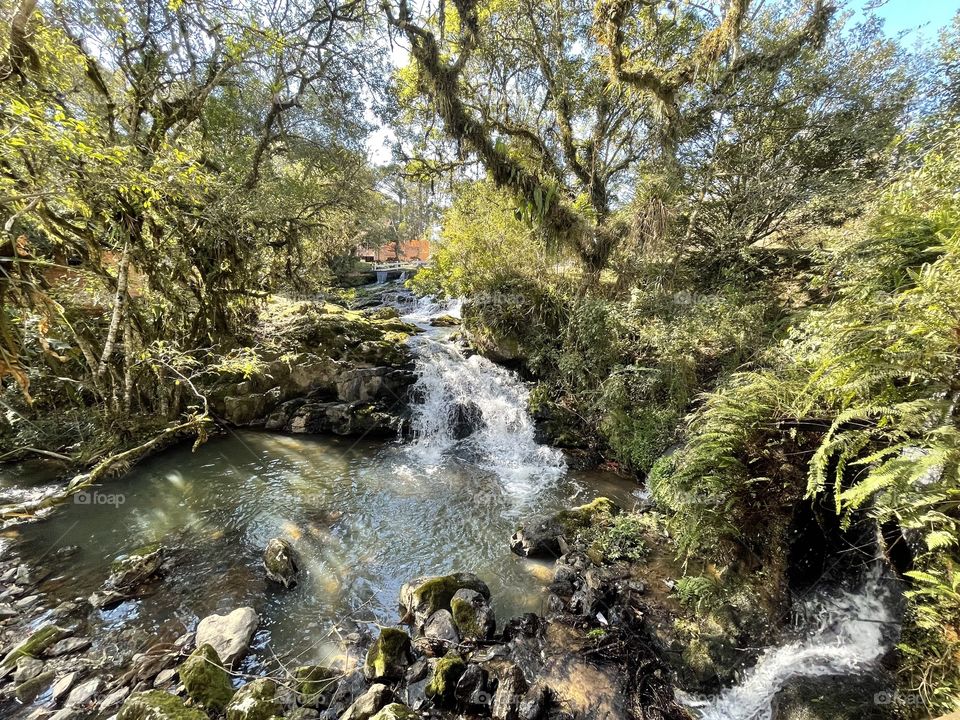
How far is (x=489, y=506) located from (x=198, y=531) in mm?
4610

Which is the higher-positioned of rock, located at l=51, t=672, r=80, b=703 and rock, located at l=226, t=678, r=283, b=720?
rock, located at l=51, t=672, r=80, b=703

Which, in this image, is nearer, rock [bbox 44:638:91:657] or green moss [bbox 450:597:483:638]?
rock [bbox 44:638:91:657]

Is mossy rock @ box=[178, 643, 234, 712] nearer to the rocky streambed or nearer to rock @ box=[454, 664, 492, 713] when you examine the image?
the rocky streambed

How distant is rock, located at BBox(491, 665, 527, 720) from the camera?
3.20 metres

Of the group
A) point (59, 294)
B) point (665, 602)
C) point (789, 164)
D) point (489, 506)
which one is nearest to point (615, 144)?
point (789, 164)

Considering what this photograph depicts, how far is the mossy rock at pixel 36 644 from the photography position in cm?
356

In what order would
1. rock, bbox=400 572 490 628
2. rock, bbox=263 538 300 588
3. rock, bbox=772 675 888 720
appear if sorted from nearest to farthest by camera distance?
rock, bbox=772 675 888 720, rock, bbox=400 572 490 628, rock, bbox=263 538 300 588

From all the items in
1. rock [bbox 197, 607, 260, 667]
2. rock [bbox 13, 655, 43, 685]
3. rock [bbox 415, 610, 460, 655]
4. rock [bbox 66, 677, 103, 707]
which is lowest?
A: rock [bbox 415, 610, 460, 655]

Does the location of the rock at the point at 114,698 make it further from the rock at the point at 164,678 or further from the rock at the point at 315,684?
the rock at the point at 315,684

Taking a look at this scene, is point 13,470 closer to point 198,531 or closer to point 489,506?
point 198,531

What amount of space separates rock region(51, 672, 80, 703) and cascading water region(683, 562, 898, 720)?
550 cm

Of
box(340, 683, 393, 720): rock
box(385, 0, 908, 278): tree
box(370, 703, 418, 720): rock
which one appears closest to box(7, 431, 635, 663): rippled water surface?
box(340, 683, 393, 720): rock

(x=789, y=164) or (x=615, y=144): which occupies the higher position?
(x=615, y=144)

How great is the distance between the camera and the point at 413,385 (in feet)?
35.1
